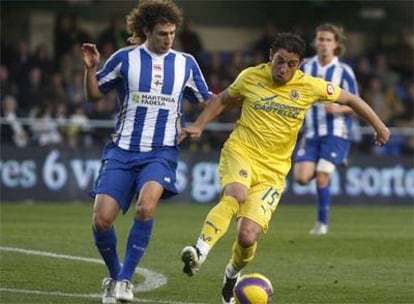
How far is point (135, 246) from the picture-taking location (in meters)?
9.68

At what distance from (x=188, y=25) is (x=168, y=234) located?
10.9 meters

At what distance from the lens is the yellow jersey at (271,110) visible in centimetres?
1027

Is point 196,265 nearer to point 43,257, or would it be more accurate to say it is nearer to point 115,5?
point 43,257

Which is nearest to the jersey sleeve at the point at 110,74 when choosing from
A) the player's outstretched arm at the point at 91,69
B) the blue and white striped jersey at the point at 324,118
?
the player's outstretched arm at the point at 91,69

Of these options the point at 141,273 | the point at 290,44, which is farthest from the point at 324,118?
the point at 290,44

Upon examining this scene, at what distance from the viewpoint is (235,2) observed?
29031 millimetres

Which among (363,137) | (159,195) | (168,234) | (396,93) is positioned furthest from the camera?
(396,93)

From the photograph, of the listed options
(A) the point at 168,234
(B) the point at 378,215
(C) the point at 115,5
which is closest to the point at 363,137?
(B) the point at 378,215

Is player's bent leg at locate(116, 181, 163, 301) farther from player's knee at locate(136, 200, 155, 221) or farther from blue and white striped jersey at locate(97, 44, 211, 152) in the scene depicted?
blue and white striped jersey at locate(97, 44, 211, 152)

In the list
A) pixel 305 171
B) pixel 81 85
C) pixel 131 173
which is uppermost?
pixel 131 173

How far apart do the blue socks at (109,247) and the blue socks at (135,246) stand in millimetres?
184

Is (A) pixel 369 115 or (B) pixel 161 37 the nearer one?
(B) pixel 161 37

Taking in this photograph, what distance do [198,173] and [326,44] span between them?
709 centimetres

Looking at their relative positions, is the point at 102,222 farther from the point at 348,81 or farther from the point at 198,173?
the point at 198,173
